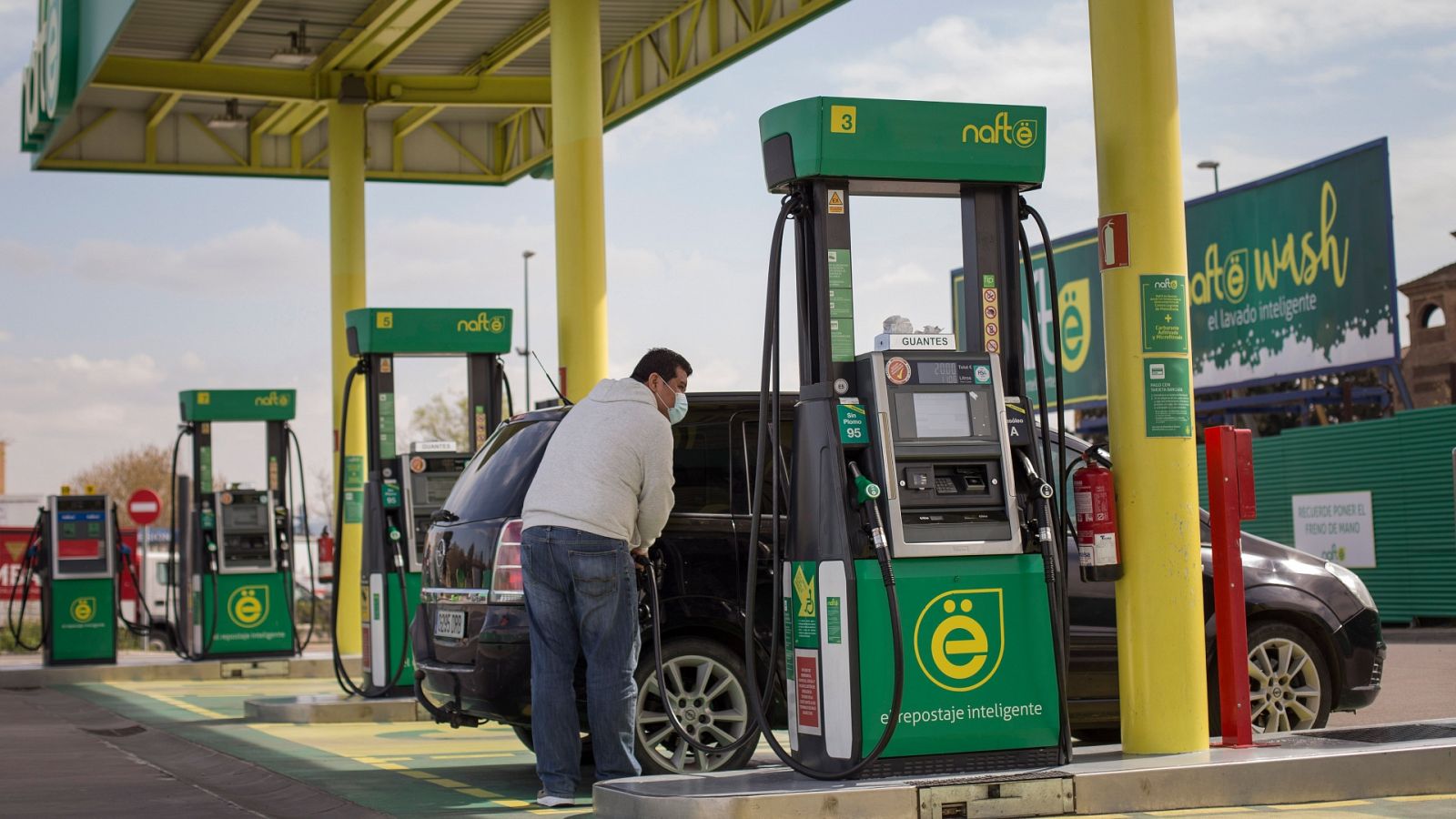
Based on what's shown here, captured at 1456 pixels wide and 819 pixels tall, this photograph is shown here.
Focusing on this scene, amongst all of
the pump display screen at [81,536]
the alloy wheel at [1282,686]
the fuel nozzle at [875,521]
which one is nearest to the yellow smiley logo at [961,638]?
the fuel nozzle at [875,521]

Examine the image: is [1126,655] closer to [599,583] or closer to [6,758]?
[599,583]

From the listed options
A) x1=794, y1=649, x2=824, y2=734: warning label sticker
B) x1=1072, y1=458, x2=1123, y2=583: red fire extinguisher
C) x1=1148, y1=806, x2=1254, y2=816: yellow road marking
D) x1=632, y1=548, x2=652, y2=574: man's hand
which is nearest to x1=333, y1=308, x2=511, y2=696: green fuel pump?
x1=632, y1=548, x2=652, y2=574: man's hand

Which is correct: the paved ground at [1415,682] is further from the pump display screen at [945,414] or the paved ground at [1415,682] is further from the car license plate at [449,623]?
the car license plate at [449,623]

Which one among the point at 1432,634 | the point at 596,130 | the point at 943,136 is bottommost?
the point at 1432,634

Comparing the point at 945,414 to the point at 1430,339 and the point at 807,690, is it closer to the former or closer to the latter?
the point at 807,690

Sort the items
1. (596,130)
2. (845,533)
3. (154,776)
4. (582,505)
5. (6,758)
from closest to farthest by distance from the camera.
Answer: (845,533), (582,505), (154,776), (6,758), (596,130)

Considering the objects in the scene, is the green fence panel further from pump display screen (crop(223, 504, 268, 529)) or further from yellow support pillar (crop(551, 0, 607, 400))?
pump display screen (crop(223, 504, 268, 529))

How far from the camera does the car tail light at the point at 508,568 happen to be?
26.6ft

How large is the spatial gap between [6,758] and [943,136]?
7088 millimetres

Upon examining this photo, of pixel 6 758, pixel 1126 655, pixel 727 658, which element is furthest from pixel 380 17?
pixel 1126 655

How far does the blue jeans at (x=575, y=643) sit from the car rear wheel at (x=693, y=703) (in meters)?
0.65

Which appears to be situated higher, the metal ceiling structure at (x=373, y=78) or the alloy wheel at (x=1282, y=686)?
the metal ceiling structure at (x=373, y=78)

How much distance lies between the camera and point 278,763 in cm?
994

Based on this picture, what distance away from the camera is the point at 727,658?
27.5 ft
